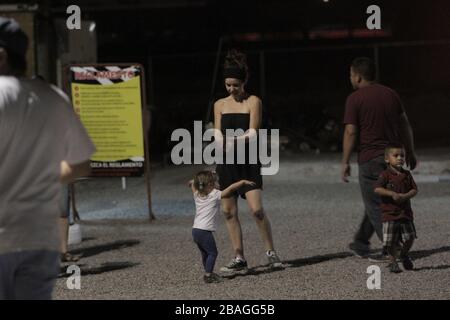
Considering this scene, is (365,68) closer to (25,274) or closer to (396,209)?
(396,209)

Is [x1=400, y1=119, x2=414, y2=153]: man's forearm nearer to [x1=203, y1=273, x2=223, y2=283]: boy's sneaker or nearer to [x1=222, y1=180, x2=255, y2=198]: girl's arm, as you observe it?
[x1=222, y1=180, x2=255, y2=198]: girl's arm

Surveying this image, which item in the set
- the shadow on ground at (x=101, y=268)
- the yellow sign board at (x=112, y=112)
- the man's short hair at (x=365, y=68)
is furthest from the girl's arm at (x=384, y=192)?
the yellow sign board at (x=112, y=112)

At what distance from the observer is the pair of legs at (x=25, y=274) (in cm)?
348

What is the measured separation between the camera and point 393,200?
7.16 m

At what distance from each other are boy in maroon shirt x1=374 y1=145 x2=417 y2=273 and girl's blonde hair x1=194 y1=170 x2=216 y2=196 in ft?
4.65

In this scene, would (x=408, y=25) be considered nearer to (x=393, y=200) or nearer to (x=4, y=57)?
(x=393, y=200)

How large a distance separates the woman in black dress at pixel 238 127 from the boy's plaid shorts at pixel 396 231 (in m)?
0.96

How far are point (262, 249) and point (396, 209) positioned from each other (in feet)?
5.76

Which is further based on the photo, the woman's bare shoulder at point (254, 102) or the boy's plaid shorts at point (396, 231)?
the woman's bare shoulder at point (254, 102)

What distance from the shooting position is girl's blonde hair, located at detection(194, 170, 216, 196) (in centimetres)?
698

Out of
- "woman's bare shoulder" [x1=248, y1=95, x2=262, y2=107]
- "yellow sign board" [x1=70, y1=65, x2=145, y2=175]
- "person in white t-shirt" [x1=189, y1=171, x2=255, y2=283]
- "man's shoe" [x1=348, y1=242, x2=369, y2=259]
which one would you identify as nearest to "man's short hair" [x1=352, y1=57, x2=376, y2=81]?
"woman's bare shoulder" [x1=248, y1=95, x2=262, y2=107]

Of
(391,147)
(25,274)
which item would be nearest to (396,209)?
(391,147)

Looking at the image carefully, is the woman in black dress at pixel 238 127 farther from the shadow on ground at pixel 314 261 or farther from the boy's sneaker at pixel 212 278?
the boy's sneaker at pixel 212 278

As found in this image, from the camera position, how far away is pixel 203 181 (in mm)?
7004
